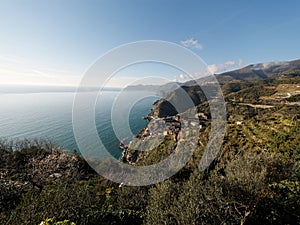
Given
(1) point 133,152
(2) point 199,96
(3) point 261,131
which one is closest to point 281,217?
(3) point 261,131

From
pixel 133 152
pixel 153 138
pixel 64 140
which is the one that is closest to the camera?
pixel 153 138

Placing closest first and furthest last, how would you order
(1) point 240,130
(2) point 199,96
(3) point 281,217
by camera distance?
(3) point 281,217 < (1) point 240,130 < (2) point 199,96

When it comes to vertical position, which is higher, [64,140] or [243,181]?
[243,181]

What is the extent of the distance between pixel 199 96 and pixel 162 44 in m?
128

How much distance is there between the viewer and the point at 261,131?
33.6 metres

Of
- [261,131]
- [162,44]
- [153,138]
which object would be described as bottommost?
[153,138]

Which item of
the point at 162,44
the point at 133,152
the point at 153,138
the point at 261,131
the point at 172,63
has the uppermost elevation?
the point at 162,44

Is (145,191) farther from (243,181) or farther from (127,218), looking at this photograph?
(243,181)

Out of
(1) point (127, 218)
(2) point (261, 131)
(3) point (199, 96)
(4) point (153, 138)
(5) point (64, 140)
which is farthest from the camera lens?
(3) point (199, 96)

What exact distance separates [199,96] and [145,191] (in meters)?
128

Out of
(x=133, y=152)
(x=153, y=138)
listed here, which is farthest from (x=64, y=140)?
(x=153, y=138)

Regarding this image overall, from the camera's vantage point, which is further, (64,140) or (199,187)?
(64,140)

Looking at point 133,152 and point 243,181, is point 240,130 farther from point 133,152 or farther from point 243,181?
point 243,181

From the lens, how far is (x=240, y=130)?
127 ft
